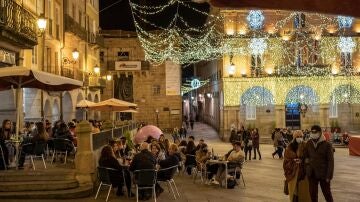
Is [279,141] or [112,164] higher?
[112,164]

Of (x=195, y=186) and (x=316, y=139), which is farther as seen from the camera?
(x=195, y=186)

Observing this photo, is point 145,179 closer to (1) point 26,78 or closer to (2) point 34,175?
(2) point 34,175

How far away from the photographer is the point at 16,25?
17531mm

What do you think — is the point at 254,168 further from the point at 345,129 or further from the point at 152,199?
the point at 345,129

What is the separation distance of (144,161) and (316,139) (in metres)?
3.73

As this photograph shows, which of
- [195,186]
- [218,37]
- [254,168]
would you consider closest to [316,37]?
[218,37]

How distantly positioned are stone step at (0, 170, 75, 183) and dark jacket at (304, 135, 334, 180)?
19.3ft

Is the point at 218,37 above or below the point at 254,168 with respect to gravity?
above

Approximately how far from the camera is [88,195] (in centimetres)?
1154

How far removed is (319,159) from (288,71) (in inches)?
1276

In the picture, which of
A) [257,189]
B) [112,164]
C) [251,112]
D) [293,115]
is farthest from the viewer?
[293,115]

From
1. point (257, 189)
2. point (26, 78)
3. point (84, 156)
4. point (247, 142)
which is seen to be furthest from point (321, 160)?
point (247, 142)

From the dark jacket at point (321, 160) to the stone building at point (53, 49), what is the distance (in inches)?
431

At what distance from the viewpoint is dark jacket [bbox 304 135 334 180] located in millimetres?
8883
